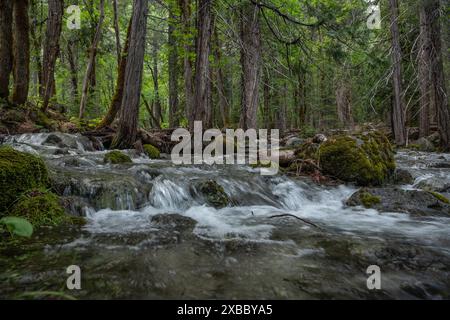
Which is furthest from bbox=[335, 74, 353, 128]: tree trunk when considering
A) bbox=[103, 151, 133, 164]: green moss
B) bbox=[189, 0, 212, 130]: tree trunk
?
bbox=[103, 151, 133, 164]: green moss

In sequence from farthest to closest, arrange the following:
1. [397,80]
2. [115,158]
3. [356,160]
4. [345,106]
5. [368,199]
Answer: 1. [345,106]
2. [397,80]
3. [115,158]
4. [356,160]
5. [368,199]

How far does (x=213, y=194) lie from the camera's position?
559 centimetres

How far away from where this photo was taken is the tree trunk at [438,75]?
12.1 meters

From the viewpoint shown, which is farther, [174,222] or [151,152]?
[151,152]

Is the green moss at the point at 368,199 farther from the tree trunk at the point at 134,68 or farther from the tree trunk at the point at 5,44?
the tree trunk at the point at 5,44

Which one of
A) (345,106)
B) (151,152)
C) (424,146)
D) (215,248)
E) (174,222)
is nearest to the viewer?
(215,248)

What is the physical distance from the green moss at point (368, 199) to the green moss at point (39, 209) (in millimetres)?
4548

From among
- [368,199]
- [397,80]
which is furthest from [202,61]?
[397,80]

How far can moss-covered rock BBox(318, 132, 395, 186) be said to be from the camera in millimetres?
7102

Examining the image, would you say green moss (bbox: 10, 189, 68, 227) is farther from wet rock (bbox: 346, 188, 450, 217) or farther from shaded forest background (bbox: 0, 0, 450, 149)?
wet rock (bbox: 346, 188, 450, 217)

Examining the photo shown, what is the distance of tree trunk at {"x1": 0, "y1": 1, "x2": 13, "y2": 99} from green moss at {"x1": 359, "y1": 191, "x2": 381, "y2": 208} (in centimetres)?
1140

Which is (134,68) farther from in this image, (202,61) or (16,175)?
(16,175)

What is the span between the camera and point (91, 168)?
645 cm

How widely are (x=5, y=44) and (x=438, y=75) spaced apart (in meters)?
15.5
